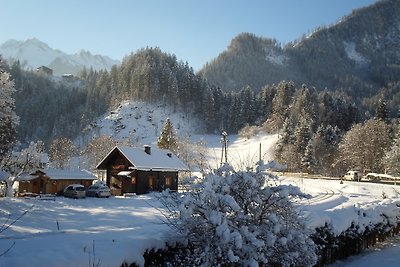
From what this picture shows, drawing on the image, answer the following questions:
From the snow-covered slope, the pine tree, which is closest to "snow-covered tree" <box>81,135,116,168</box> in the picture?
the pine tree

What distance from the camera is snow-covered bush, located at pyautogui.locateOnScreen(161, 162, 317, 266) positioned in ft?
37.3

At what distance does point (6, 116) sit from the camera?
34469 millimetres

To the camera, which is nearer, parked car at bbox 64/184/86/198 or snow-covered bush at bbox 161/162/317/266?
snow-covered bush at bbox 161/162/317/266

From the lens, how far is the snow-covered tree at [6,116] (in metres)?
34.3

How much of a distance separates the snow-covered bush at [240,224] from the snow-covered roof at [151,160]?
36.1 metres

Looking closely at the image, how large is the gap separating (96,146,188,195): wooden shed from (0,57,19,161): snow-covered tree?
1500cm

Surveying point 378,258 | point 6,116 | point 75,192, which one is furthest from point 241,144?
point 378,258

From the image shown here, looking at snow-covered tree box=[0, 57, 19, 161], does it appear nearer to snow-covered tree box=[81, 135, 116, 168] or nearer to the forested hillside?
snow-covered tree box=[81, 135, 116, 168]

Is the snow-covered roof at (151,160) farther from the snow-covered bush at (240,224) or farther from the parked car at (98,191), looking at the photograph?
the snow-covered bush at (240,224)

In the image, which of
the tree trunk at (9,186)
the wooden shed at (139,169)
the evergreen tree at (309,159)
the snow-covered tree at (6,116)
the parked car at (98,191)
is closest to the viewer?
the snow-covered tree at (6,116)

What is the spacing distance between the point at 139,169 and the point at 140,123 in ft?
277

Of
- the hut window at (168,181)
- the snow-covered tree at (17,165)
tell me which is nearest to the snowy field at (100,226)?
the snow-covered tree at (17,165)

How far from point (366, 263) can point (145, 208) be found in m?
20.9

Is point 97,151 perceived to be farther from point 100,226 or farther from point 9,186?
point 100,226
